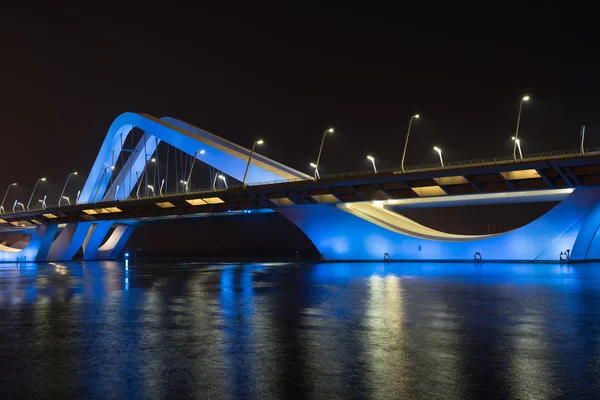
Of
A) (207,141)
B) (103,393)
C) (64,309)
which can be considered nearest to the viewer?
(103,393)

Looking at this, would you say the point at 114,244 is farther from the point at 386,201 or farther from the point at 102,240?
the point at 386,201

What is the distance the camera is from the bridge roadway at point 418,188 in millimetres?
34312

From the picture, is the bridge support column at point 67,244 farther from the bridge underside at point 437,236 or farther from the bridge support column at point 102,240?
the bridge underside at point 437,236

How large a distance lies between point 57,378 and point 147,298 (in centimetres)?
1062

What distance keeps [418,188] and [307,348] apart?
113 feet

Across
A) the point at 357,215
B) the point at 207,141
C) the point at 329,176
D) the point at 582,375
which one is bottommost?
the point at 582,375

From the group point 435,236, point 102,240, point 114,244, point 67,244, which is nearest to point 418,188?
point 435,236

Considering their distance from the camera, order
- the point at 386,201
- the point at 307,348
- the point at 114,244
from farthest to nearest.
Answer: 1. the point at 114,244
2. the point at 386,201
3. the point at 307,348

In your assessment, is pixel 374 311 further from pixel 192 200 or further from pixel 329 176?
pixel 192 200

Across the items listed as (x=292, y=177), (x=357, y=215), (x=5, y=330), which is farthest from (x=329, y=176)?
(x=5, y=330)

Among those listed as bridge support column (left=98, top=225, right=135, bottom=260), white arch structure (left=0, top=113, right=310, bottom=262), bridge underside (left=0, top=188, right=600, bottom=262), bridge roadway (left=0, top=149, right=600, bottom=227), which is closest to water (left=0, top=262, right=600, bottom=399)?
bridge roadway (left=0, top=149, right=600, bottom=227)

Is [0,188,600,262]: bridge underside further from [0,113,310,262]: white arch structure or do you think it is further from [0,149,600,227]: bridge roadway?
[0,113,310,262]: white arch structure

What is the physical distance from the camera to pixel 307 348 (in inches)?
327

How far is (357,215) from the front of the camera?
46.2m
